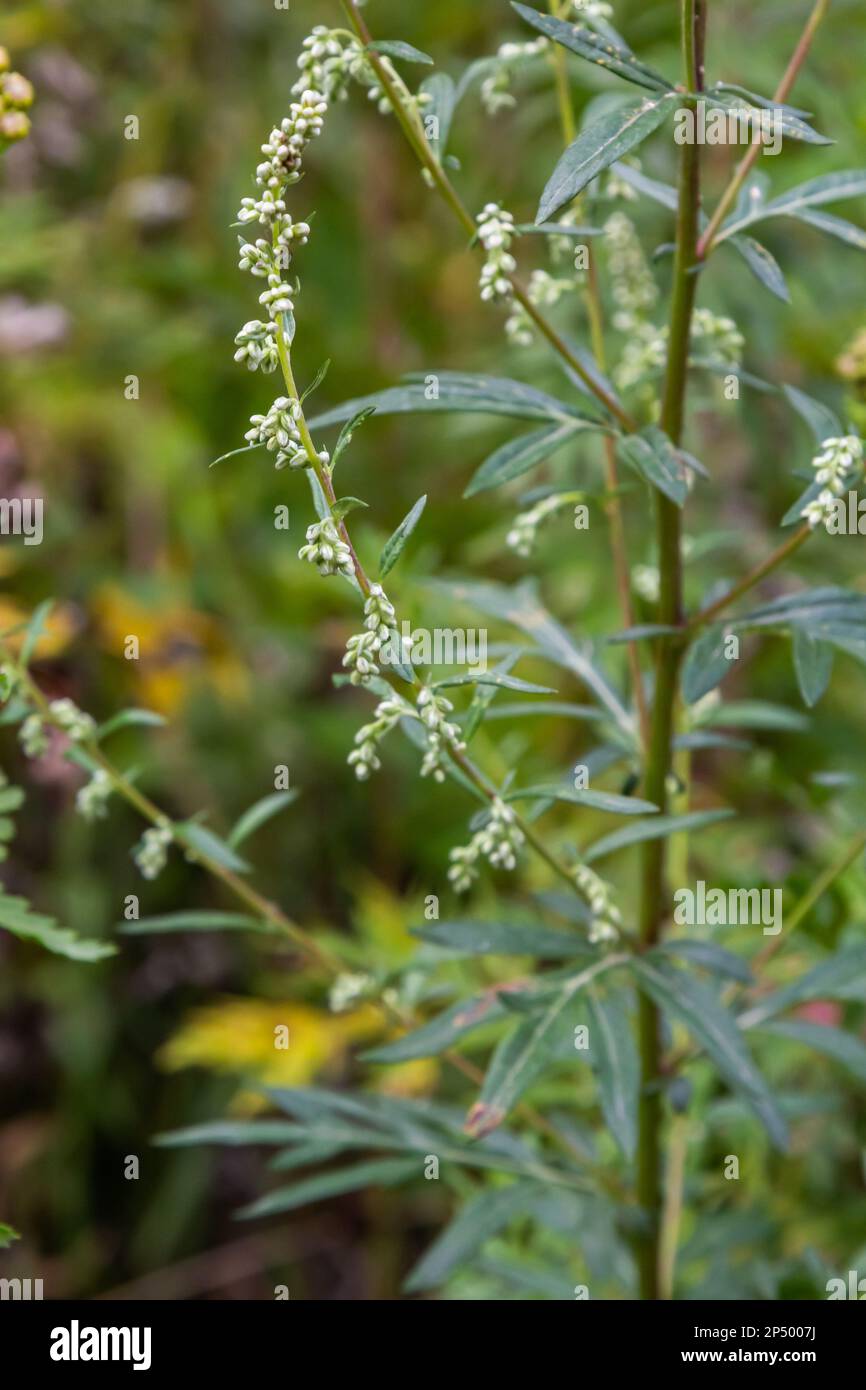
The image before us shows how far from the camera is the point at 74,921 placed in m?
2.19

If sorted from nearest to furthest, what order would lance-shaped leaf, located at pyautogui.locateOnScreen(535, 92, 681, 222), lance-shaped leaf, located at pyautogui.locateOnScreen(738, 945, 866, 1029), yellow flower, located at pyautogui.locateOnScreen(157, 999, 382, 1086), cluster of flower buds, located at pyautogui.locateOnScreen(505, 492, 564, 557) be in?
1. lance-shaped leaf, located at pyautogui.locateOnScreen(535, 92, 681, 222)
2. cluster of flower buds, located at pyautogui.locateOnScreen(505, 492, 564, 557)
3. lance-shaped leaf, located at pyautogui.locateOnScreen(738, 945, 866, 1029)
4. yellow flower, located at pyautogui.locateOnScreen(157, 999, 382, 1086)

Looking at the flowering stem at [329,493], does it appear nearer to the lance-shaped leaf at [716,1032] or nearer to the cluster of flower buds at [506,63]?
the lance-shaped leaf at [716,1032]

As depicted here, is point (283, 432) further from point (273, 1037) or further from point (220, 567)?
point (220, 567)

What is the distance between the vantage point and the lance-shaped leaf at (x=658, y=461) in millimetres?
873

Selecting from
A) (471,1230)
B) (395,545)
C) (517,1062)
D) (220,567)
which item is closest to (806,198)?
(395,545)

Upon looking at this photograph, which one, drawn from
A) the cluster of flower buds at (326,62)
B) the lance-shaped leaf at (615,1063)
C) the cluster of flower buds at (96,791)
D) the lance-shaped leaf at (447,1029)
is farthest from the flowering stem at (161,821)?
the cluster of flower buds at (326,62)

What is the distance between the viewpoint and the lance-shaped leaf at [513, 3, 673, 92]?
76 centimetres

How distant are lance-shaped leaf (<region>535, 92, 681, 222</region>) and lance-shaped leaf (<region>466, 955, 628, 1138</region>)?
0.54 m

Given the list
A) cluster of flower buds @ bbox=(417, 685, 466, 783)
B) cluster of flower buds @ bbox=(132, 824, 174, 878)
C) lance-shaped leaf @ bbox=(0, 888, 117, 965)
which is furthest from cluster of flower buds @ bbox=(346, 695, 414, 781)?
cluster of flower buds @ bbox=(132, 824, 174, 878)

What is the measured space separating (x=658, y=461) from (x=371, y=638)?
265 millimetres

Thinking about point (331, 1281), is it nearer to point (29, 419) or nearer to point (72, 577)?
point (72, 577)

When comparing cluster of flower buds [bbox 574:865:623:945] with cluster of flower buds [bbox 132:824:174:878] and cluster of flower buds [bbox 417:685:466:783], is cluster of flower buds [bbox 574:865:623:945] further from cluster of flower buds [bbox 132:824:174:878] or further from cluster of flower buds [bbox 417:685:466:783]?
cluster of flower buds [bbox 132:824:174:878]

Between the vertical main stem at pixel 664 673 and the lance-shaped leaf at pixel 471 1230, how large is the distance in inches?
4.1

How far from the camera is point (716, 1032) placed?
0.94 metres
